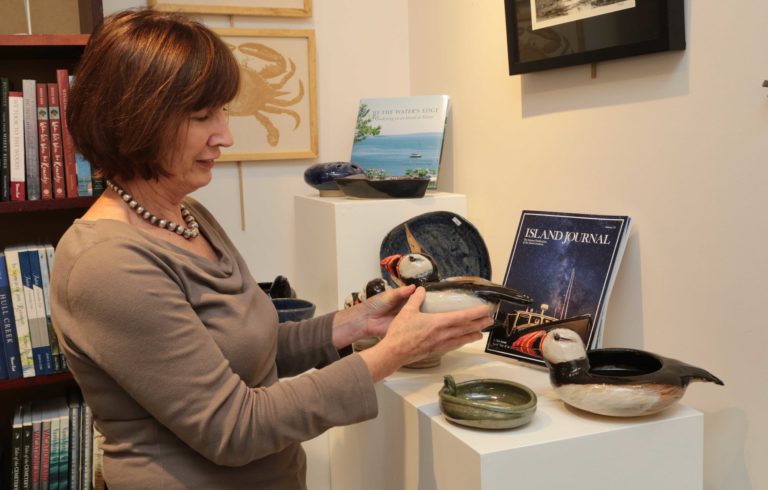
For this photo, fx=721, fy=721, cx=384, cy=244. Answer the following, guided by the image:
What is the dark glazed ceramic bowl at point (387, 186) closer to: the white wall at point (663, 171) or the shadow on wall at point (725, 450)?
the white wall at point (663, 171)

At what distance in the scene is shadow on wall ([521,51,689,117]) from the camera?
1.35m

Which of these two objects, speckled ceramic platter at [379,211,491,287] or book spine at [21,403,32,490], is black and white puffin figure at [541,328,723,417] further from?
book spine at [21,403,32,490]

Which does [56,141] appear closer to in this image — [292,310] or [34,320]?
[34,320]

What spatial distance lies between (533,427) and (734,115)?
0.63 m

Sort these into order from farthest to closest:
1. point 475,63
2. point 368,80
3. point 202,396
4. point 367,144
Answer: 1. point 368,80
2. point 367,144
3. point 475,63
4. point 202,396

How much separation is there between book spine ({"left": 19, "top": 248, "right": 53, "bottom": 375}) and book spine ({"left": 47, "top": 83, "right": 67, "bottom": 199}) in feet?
0.55

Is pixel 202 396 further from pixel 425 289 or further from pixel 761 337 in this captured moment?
pixel 761 337

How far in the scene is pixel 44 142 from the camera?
1657mm

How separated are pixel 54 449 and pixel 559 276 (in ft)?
4.00

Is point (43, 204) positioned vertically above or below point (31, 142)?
below

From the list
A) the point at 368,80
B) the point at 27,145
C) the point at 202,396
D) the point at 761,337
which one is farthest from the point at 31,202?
the point at 761,337

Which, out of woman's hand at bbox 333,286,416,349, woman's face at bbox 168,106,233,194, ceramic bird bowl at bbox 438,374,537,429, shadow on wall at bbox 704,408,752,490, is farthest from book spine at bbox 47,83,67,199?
shadow on wall at bbox 704,408,752,490

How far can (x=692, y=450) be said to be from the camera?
119 cm

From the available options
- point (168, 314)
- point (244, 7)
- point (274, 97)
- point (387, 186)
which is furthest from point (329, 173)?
point (168, 314)
